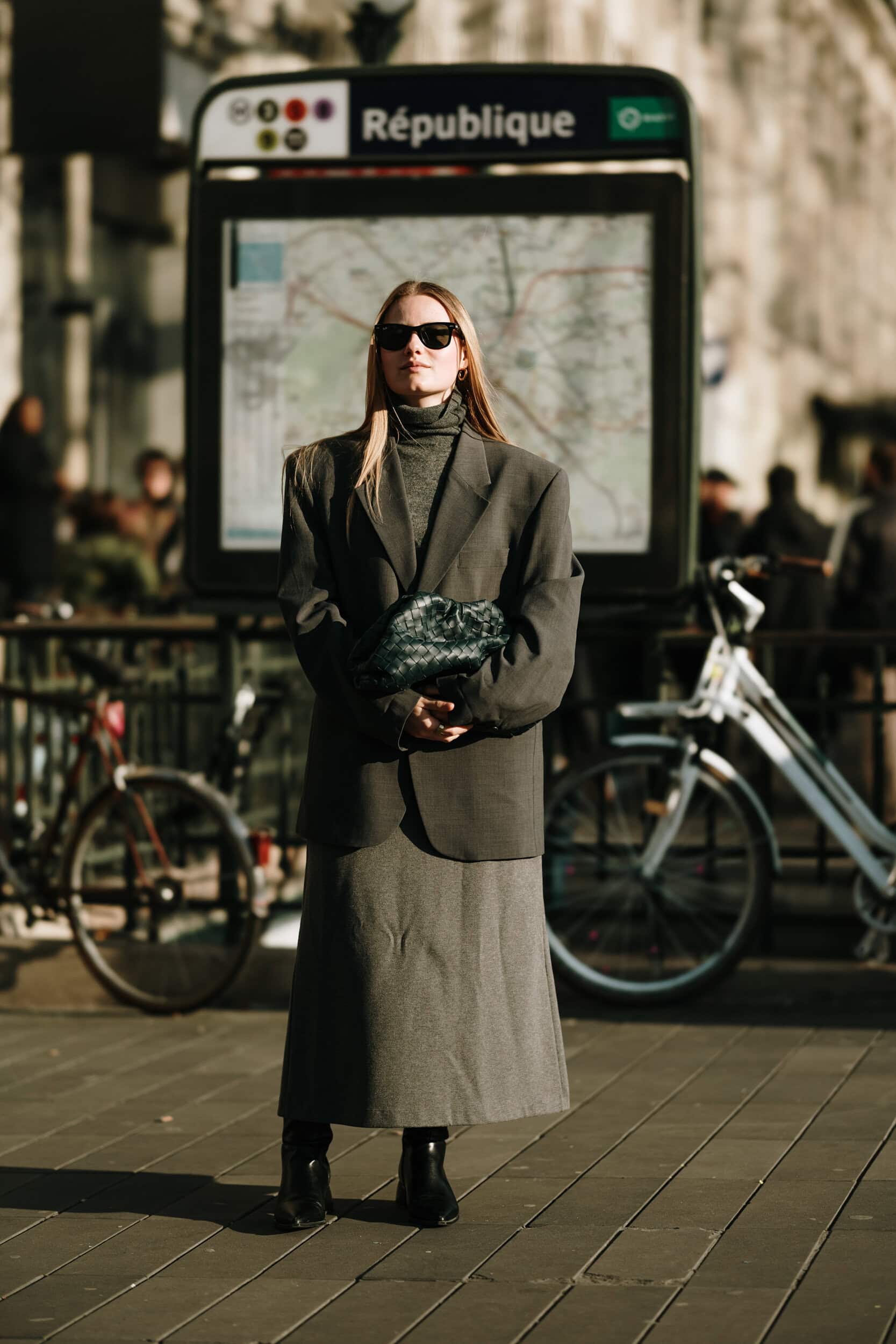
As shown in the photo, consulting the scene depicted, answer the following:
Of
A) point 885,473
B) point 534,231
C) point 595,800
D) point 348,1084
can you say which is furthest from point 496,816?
point 885,473

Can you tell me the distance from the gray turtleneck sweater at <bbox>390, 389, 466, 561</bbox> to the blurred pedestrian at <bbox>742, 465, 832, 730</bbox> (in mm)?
5395

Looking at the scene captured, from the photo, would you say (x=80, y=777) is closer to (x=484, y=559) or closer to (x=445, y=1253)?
(x=484, y=559)

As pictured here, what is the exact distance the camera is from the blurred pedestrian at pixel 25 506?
40.6 feet

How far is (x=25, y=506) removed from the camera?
40.8ft

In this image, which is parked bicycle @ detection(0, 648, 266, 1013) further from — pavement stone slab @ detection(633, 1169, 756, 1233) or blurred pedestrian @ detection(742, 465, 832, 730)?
blurred pedestrian @ detection(742, 465, 832, 730)

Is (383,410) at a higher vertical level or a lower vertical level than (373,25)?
lower

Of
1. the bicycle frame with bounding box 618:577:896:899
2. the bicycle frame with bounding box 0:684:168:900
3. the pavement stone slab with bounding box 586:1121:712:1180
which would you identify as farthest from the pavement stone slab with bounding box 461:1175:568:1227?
the bicycle frame with bounding box 0:684:168:900

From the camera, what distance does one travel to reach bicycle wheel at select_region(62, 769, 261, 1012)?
22.5 ft

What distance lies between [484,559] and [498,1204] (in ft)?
4.35

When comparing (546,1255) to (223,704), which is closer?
(546,1255)

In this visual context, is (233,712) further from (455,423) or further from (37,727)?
(455,423)

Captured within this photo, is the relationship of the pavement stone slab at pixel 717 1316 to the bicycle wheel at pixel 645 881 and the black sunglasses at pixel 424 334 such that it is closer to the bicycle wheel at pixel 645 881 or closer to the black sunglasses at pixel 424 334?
the black sunglasses at pixel 424 334

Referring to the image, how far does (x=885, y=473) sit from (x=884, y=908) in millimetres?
4350

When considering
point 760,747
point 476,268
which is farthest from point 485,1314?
point 476,268
